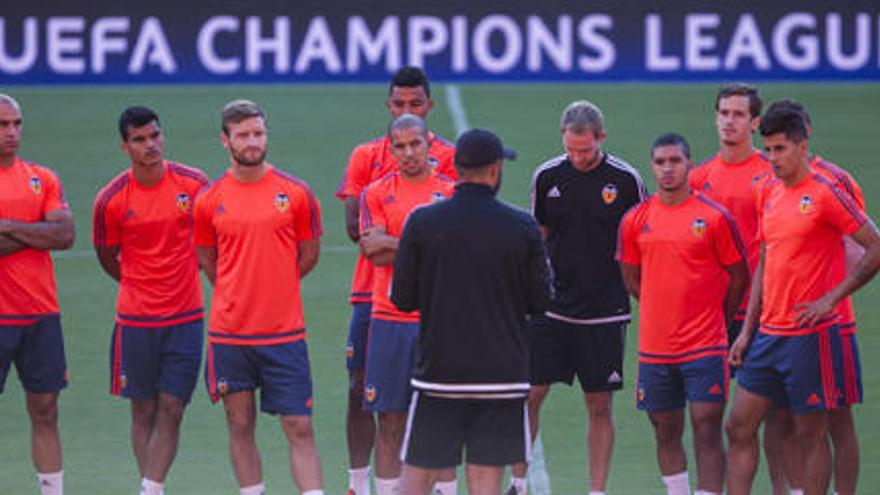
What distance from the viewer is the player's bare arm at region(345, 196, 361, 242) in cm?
1072

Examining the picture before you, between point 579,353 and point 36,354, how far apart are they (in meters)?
3.18

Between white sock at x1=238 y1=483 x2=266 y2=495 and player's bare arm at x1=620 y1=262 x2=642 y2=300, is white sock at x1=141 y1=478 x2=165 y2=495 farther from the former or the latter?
player's bare arm at x1=620 y1=262 x2=642 y2=300

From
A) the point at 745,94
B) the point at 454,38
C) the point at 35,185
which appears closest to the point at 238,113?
the point at 35,185

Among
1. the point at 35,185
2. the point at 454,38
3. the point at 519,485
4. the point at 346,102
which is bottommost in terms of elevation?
the point at 519,485

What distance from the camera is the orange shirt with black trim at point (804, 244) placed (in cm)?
935

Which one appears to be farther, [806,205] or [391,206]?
[391,206]

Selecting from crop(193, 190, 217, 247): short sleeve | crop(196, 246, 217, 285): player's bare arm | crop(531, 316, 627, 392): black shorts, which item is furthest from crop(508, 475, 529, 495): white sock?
crop(193, 190, 217, 247): short sleeve

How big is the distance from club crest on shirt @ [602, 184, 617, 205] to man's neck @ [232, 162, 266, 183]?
6.90 ft

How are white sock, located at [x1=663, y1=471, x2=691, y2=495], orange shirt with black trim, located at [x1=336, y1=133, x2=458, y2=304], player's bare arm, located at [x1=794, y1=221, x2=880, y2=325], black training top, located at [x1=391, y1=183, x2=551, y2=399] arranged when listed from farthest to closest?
orange shirt with black trim, located at [x1=336, y1=133, x2=458, y2=304] → white sock, located at [x1=663, y1=471, x2=691, y2=495] → player's bare arm, located at [x1=794, y1=221, x2=880, y2=325] → black training top, located at [x1=391, y1=183, x2=551, y2=399]

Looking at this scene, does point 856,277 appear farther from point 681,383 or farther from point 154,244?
point 154,244

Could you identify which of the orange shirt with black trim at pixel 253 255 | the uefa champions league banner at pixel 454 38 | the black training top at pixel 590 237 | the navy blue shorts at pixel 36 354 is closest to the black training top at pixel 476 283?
the orange shirt with black trim at pixel 253 255

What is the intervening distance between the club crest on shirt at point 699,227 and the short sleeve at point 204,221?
265 centimetres

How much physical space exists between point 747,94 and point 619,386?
1.89 meters

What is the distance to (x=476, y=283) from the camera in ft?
27.6
